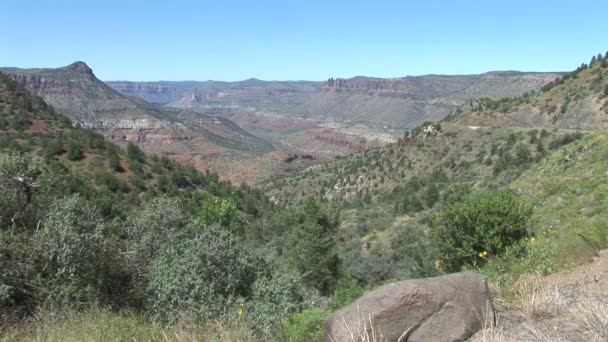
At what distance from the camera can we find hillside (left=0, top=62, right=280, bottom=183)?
5994 inches

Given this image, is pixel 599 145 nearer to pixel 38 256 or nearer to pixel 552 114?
pixel 38 256

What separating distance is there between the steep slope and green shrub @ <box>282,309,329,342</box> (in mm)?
50333

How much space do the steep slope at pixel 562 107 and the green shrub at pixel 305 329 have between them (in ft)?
165

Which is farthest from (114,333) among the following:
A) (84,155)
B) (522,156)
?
(84,155)

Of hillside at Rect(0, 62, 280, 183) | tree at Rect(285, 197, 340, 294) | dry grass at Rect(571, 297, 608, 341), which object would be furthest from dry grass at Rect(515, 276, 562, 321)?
hillside at Rect(0, 62, 280, 183)

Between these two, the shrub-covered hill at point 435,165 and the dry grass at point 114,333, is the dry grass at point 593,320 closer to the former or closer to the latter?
the dry grass at point 114,333

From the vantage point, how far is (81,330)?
5.49 m

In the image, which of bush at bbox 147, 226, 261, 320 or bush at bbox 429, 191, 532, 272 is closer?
bush at bbox 147, 226, 261, 320

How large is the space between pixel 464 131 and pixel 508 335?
59310 millimetres

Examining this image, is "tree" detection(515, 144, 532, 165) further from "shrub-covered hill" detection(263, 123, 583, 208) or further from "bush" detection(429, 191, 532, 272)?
"bush" detection(429, 191, 532, 272)

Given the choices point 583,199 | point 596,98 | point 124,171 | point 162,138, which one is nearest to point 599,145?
point 583,199

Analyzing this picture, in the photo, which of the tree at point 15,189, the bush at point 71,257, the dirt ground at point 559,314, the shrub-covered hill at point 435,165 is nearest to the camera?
the dirt ground at point 559,314

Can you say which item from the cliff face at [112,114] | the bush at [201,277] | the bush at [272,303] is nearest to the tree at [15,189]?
the bush at [201,277]

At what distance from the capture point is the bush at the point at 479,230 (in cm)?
1463
